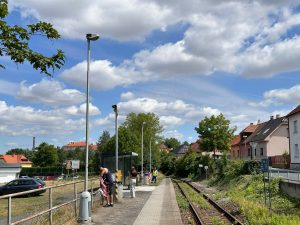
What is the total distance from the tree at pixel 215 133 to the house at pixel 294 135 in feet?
87.6

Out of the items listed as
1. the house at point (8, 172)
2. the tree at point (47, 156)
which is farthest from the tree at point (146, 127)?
the tree at point (47, 156)

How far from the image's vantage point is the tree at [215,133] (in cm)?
7650

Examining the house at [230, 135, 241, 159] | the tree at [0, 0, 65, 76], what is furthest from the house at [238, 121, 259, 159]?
the tree at [0, 0, 65, 76]

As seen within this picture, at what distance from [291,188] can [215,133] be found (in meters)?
53.1

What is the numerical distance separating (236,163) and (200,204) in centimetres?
1909

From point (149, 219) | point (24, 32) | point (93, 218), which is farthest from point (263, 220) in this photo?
point (24, 32)

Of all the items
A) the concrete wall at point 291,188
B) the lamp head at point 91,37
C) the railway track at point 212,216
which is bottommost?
the railway track at point 212,216

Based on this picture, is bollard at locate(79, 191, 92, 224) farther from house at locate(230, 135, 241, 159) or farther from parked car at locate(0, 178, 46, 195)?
house at locate(230, 135, 241, 159)

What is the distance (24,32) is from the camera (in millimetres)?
7395

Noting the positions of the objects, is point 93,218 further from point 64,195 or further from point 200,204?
point 200,204

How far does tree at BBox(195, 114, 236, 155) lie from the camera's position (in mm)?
76500

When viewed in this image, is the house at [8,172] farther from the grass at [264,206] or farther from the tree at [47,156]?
the grass at [264,206]

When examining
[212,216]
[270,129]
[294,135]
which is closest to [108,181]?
[212,216]

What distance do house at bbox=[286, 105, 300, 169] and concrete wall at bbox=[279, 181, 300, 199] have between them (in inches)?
843
